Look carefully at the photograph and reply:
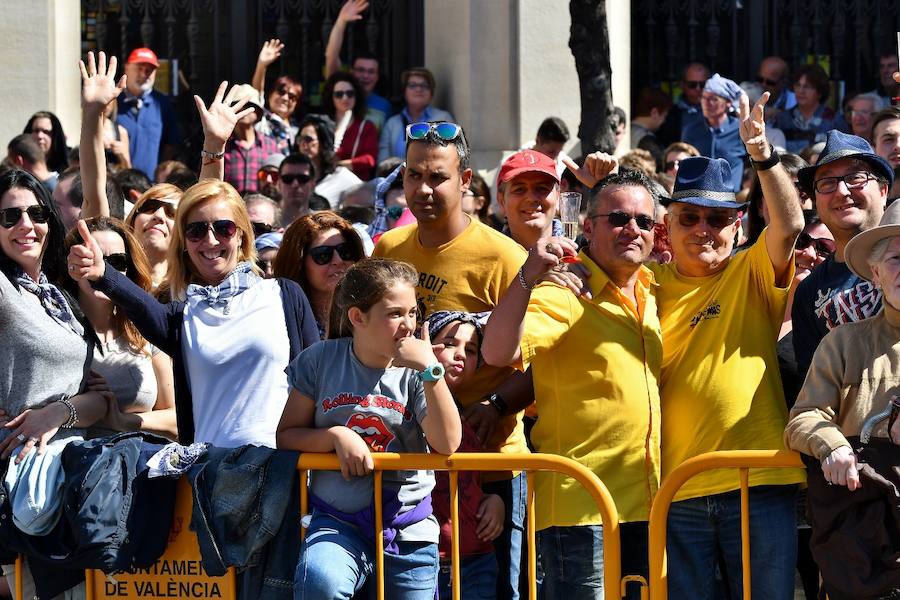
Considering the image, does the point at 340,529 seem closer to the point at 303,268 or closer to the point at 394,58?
the point at 303,268

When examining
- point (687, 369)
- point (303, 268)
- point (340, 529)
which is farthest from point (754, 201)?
point (340, 529)

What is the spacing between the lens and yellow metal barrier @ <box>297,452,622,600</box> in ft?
17.2

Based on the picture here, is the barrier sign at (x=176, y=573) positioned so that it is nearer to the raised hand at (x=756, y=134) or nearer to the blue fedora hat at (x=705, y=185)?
the blue fedora hat at (x=705, y=185)

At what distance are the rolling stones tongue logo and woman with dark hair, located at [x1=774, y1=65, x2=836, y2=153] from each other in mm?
7768

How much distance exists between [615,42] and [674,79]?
5.17ft

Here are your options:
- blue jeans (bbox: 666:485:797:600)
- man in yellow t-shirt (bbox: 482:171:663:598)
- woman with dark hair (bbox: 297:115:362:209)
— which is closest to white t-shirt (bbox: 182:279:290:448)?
man in yellow t-shirt (bbox: 482:171:663:598)

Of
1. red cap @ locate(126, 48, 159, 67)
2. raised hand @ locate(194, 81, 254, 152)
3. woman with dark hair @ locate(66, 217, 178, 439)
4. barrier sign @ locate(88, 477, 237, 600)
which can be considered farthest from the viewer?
red cap @ locate(126, 48, 159, 67)

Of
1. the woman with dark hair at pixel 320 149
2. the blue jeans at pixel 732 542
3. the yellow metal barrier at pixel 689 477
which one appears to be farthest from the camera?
the woman with dark hair at pixel 320 149

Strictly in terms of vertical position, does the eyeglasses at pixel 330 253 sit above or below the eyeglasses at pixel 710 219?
below

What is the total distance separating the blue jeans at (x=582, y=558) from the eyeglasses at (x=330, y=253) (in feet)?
5.18

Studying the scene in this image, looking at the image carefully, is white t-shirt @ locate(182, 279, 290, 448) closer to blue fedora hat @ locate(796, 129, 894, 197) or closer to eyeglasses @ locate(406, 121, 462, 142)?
eyeglasses @ locate(406, 121, 462, 142)

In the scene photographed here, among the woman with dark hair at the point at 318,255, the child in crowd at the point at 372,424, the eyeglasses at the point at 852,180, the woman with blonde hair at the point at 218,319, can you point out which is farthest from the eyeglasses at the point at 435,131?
the eyeglasses at the point at 852,180

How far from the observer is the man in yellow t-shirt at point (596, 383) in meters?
5.57

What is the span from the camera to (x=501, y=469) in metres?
5.27
